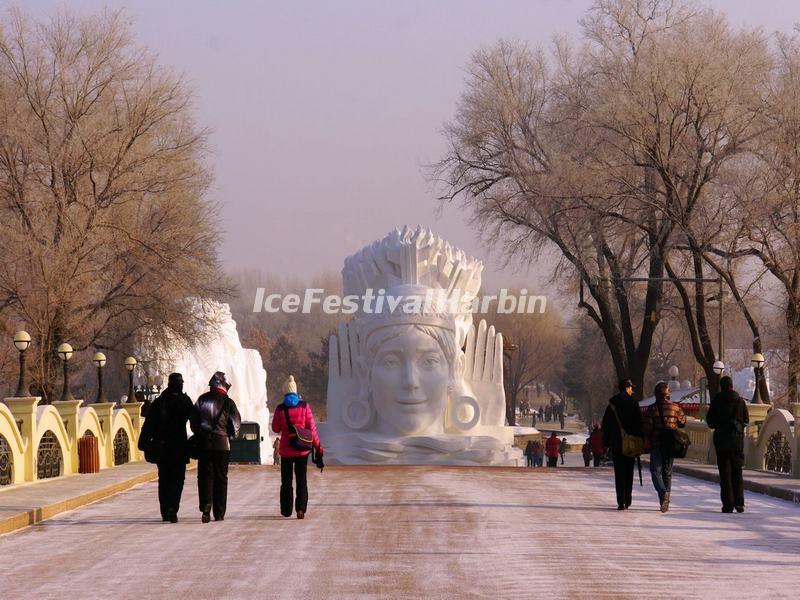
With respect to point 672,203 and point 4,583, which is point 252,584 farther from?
point 672,203

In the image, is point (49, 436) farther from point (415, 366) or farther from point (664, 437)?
point (415, 366)

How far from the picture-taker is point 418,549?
12992mm

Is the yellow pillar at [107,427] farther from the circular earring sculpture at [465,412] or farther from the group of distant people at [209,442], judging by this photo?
the group of distant people at [209,442]

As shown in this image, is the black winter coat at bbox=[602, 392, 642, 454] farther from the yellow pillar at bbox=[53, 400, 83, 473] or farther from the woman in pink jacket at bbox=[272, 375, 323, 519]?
the yellow pillar at bbox=[53, 400, 83, 473]

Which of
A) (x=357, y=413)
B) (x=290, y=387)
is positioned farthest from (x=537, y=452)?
(x=290, y=387)

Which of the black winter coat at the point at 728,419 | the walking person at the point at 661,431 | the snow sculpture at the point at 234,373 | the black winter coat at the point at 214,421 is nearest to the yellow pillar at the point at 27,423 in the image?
the black winter coat at the point at 214,421

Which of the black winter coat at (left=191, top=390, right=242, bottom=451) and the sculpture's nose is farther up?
the sculpture's nose

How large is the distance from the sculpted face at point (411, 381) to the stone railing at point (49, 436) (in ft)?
29.1

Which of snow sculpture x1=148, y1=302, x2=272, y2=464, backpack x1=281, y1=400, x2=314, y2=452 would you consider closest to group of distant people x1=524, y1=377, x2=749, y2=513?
backpack x1=281, y1=400, x2=314, y2=452

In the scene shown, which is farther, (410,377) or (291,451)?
(410,377)

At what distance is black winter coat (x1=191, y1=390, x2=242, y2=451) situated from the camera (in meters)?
16.1

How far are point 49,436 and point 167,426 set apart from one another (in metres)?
8.86

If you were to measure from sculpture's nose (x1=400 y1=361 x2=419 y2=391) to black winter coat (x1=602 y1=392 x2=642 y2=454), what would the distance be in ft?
63.6

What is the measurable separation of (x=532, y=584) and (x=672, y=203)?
1013 inches
